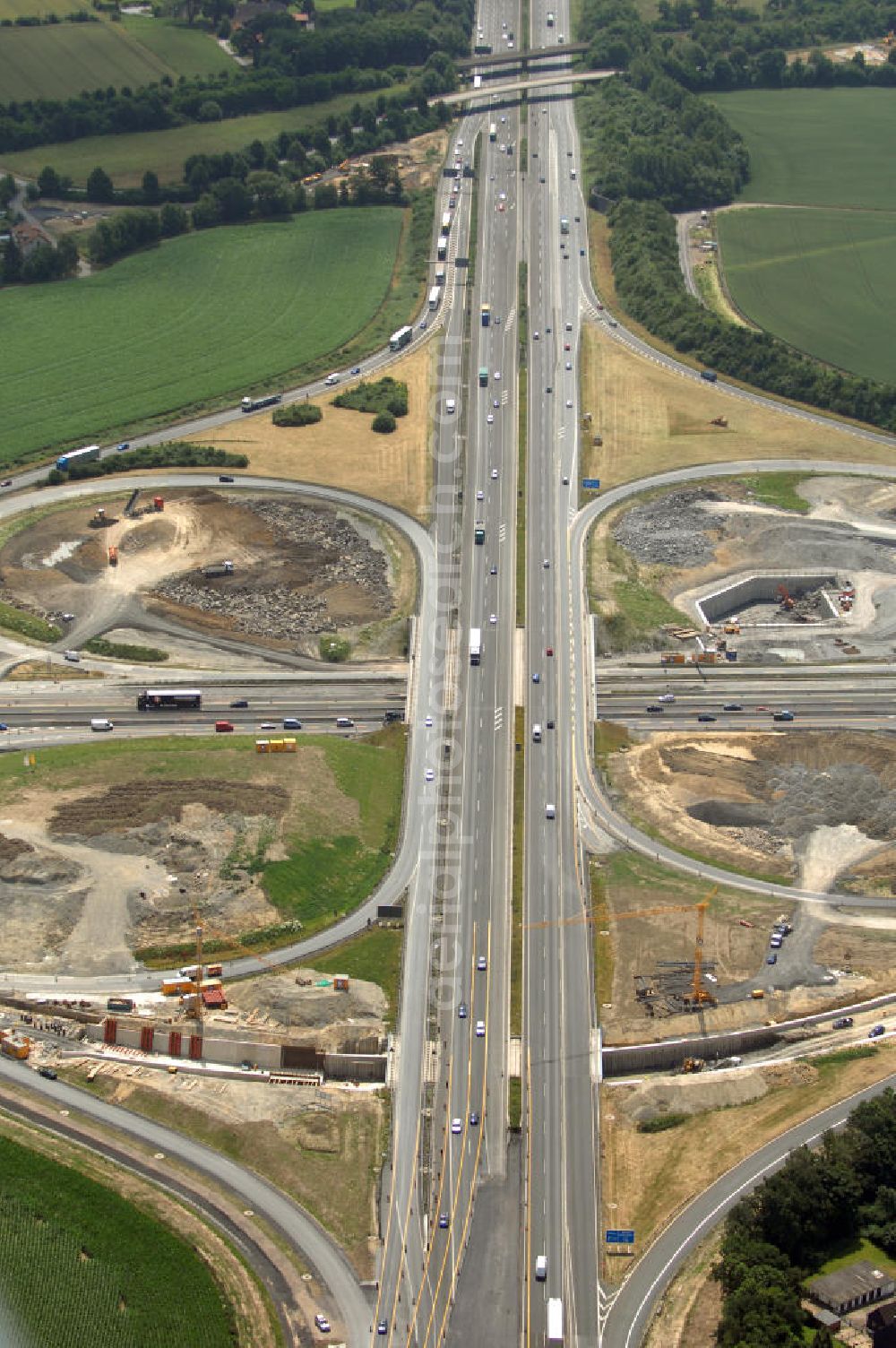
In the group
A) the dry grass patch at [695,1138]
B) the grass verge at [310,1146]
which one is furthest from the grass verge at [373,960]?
the dry grass patch at [695,1138]

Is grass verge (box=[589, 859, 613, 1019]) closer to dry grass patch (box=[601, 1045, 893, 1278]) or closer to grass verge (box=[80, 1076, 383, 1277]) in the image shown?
dry grass patch (box=[601, 1045, 893, 1278])

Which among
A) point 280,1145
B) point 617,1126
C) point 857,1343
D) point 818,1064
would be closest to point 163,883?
point 280,1145

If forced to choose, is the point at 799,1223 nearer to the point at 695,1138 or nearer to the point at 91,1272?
the point at 695,1138

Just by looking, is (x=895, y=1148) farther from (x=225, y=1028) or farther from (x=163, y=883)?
(x=163, y=883)

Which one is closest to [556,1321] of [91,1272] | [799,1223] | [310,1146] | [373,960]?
[799,1223]

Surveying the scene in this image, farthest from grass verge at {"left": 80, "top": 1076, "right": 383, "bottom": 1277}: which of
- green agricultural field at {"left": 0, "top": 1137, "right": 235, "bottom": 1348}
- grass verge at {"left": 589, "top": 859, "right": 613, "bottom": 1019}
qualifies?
grass verge at {"left": 589, "top": 859, "right": 613, "bottom": 1019}
